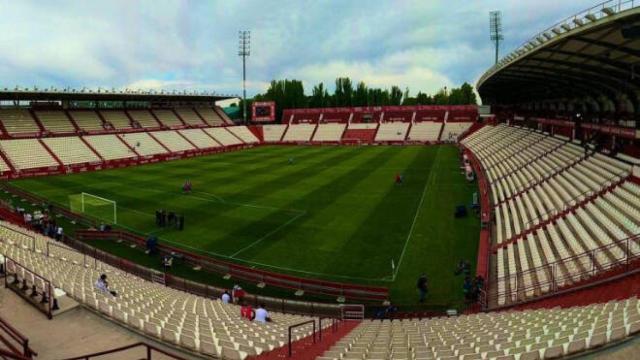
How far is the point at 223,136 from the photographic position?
8225 cm

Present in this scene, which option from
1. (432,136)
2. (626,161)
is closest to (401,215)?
(626,161)

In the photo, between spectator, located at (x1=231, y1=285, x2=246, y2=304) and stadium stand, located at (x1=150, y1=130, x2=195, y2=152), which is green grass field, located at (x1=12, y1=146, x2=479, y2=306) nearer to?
spectator, located at (x1=231, y1=285, x2=246, y2=304)

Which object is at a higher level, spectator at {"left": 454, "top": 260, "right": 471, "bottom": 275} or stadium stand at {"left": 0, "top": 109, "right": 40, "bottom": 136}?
stadium stand at {"left": 0, "top": 109, "right": 40, "bottom": 136}

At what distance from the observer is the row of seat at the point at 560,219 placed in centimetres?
1553

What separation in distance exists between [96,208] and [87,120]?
1745 inches

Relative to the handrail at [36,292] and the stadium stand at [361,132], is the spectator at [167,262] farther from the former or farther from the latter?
the stadium stand at [361,132]

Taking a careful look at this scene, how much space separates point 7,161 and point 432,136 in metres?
65.6

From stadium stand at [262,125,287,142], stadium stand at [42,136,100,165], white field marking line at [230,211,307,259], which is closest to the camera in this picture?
white field marking line at [230,211,307,259]

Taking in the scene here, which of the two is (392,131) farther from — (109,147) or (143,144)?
(109,147)

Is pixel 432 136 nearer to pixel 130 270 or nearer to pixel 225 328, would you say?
pixel 130 270

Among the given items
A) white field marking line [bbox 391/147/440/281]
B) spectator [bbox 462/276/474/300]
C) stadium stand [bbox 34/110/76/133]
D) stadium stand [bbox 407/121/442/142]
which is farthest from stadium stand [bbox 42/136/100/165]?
stadium stand [bbox 407/121/442/142]

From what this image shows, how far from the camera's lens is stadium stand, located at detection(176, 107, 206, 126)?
83575mm

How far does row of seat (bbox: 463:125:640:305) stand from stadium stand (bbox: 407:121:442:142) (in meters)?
48.8

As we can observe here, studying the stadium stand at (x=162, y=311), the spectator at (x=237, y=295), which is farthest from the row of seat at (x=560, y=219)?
the spectator at (x=237, y=295)
